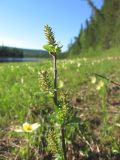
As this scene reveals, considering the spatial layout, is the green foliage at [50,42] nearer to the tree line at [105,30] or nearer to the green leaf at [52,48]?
the green leaf at [52,48]

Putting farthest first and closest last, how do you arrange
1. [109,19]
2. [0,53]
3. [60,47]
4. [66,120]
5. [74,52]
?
[0,53], [74,52], [109,19], [66,120], [60,47]

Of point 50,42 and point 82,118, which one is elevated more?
point 50,42

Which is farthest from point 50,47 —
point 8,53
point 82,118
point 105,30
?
point 8,53

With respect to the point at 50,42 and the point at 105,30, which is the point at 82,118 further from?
the point at 105,30

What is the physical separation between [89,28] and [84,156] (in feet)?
195

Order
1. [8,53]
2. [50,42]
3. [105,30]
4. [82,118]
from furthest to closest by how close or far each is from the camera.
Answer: [8,53]
[105,30]
[82,118]
[50,42]

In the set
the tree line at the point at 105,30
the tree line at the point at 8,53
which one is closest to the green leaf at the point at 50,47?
the tree line at the point at 105,30

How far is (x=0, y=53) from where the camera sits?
100 meters

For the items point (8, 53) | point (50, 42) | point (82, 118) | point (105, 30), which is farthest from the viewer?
point (8, 53)

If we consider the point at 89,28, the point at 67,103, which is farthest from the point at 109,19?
the point at 67,103

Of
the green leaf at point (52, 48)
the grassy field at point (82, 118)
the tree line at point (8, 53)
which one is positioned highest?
the green leaf at point (52, 48)

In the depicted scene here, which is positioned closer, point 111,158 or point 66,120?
point 66,120

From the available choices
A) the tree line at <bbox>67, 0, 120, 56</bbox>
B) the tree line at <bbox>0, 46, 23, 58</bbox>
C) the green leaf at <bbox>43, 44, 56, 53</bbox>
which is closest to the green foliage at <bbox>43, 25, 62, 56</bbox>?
the green leaf at <bbox>43, 44, 56, 53</bbox>

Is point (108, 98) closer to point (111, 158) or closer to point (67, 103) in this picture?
point (111, 158)
